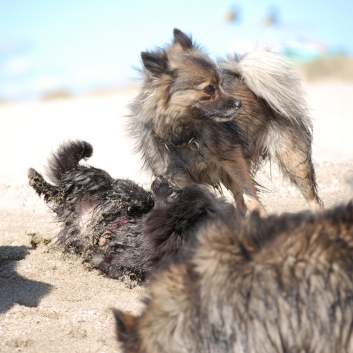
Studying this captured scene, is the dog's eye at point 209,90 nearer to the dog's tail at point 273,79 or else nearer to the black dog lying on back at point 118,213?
the dog's tail at point 273,79

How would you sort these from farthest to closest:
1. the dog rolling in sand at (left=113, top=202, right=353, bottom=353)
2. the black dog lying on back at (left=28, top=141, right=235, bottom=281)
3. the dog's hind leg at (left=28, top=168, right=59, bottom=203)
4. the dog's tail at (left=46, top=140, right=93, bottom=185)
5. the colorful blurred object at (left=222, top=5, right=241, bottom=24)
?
the colorful blurred object at (left=222, top=5, right=241, bottom=24) < the dog's tail at (left=46, top=140, right=93, bottom=185) < the dog's hind leg at (left=28, top=168, right=59, bottom=203) < the black dog lying on back at (left=28, top=141, right=235, bottom=281) < the dog rolling in sand at (left=113, top=202, right=353, bottom=353)

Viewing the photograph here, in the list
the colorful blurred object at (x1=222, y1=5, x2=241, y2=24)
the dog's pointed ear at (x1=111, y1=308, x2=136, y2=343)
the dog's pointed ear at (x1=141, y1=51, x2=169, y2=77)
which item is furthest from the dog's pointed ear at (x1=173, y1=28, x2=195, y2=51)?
the colorful blurred object at (x1=222, y1=5, x2=241, y2=24)

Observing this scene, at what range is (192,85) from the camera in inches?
226

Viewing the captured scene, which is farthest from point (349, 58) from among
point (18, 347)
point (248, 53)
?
point (18, 347)

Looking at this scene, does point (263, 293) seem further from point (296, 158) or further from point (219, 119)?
point (296, 158)

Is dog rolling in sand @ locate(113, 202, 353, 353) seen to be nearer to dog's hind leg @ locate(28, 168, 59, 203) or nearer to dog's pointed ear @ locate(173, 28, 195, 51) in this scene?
dog's hind leg @ locate(28, 168, 59, 203)

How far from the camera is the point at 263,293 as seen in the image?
249 cm

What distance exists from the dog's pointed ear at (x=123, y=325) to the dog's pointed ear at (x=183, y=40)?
3904 mm

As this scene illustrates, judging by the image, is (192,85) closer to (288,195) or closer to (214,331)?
(288,195)

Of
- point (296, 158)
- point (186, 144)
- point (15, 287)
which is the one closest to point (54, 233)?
point (15, 287)

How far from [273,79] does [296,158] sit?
90 centimetres

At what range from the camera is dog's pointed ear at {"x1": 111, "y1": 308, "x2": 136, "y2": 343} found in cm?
277

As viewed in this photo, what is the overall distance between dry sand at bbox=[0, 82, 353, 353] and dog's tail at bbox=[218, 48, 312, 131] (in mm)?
959

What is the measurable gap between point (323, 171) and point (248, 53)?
266 centimetres
